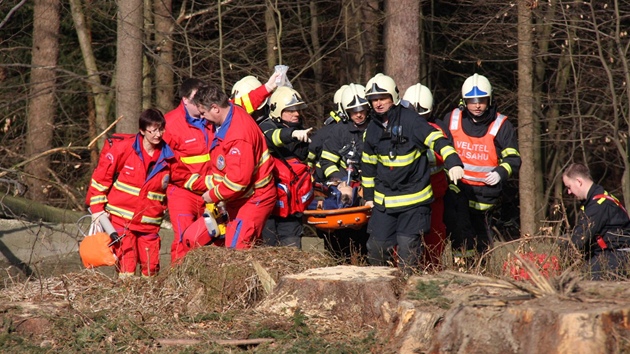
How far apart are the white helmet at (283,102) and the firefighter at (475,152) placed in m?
1.49

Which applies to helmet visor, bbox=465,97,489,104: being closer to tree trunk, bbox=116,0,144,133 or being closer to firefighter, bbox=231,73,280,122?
firefighter, bbox=231,73,280,122

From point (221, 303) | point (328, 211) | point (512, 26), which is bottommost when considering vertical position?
point (221, 303)

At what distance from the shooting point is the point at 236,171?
6.91 metres

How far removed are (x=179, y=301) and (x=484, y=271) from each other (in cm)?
225

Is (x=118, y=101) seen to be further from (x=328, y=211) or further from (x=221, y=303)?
(x=221, y=303)

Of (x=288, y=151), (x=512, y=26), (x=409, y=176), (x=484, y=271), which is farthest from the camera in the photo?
(x=512, y=26)

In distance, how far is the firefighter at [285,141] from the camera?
7.64 meters

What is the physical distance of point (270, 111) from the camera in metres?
8.20

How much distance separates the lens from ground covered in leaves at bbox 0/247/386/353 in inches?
218

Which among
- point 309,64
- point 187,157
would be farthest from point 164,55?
point 187,157

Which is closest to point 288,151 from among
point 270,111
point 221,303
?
point 270,111

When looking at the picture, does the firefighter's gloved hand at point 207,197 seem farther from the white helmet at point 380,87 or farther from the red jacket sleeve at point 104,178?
the white helmet at point 380,87

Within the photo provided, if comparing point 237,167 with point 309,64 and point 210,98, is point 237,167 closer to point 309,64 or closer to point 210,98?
point 210,98

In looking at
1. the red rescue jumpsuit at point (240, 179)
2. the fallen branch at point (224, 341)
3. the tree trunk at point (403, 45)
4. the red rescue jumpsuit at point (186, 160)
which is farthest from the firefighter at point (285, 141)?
the tree trunk at point (403, 45)
